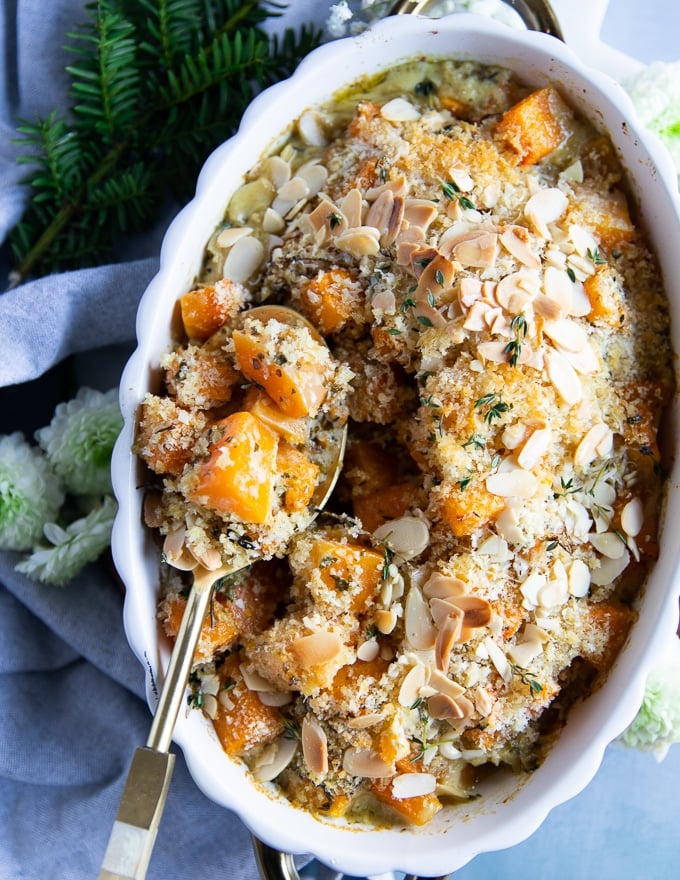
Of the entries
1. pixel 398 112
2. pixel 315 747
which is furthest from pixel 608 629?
pixel 398 112

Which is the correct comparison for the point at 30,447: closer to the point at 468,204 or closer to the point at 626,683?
the point at 468,204

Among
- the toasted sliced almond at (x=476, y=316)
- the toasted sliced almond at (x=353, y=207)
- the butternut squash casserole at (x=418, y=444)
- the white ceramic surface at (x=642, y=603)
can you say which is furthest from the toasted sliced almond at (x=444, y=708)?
the toasted sliced almond at (x=353, y=207)

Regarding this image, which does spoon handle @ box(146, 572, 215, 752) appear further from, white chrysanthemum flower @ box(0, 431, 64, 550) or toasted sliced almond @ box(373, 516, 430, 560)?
white chrysanthemum flower @ box(0, 431, 64, 550)

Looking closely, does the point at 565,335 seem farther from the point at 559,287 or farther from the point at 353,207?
the point at 353,207

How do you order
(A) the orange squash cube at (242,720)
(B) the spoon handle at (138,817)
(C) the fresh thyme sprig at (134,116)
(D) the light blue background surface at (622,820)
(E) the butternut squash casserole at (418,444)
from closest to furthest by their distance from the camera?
(B) the spoon handle at (138,817), (E) the butternut squash casserole at (418,444), (A) the orange squash cube at (242,720), (C) the fresh thyme sprig at (134,116), (D) the light blue background surface at (622,820)

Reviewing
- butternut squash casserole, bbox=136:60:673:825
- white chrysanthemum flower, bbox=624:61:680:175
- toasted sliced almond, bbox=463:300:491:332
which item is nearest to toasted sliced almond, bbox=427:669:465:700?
butternut squash casserole, bbox=136:60:673:825

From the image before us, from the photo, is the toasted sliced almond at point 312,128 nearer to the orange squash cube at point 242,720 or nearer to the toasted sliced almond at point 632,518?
the toasted sliced almond at point 632,518

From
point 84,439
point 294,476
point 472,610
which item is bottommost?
point 84,439
